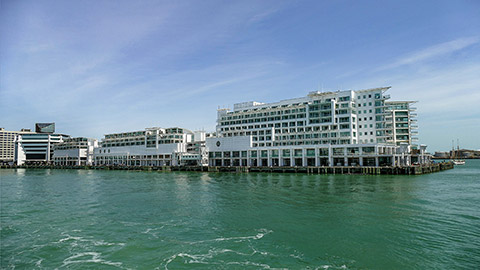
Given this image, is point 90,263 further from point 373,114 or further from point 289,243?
point 373,114

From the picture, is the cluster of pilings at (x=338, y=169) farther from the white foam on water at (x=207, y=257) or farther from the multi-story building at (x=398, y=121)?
the white foam on water at (x=207, y=257)

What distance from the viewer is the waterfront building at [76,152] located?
165 metres

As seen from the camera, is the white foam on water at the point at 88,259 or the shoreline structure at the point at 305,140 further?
the shoreline structure at the point at 305,140

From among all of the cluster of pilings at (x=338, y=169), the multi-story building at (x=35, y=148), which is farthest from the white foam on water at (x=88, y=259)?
the multi-story building at (x=35, y=148)

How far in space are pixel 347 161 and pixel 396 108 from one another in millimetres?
32482

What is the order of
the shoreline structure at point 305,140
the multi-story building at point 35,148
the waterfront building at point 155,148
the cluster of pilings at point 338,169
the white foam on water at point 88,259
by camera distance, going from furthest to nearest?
the multi-story building at point 35,148 → the waterfront building at point 155,148 → the shoreline structure at point 305,140 → the cluster of pilings at point 338,169 → the white foam on water at point 88,259

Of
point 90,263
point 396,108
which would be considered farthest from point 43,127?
point 90,263

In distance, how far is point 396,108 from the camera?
108500 millimetres

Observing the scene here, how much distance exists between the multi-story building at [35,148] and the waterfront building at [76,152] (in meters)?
8.49

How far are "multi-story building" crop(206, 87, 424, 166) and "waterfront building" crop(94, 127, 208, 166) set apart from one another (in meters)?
13.7

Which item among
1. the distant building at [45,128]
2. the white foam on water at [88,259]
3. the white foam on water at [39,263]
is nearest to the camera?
the white foam on water at [39,263]

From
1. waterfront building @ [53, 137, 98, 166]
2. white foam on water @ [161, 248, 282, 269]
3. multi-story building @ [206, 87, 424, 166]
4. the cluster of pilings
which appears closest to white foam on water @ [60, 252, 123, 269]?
white foam on water @ [161, 248, 282, 269]

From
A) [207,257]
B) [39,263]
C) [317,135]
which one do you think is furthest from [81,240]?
[317,135]

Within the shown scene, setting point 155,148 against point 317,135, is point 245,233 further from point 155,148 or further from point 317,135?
point 155,148
